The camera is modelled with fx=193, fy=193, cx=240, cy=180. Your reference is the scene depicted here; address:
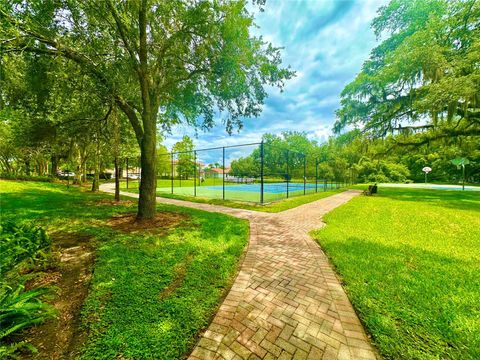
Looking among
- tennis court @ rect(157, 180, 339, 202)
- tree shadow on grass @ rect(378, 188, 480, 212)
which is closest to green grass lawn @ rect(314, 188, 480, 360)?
tree shadow on grass @ rect(378, 188, 480, 212)

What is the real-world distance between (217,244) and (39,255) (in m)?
2.91

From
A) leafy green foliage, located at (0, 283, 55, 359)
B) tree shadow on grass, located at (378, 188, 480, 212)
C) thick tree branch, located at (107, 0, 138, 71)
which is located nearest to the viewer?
leafy green foliage, located at (0, 283, 55, 359)

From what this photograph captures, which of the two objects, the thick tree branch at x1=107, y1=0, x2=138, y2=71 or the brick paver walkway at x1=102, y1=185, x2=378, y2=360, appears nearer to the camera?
the brick paver walkway at x1=102, y1=185, x2=378, y2=360

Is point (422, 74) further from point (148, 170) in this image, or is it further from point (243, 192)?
point (148, 170)

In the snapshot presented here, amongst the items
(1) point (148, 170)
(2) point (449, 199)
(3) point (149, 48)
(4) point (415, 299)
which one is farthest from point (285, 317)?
(2) point (449, 199)

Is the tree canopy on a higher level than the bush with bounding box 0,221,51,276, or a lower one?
higher

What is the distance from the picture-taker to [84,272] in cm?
290

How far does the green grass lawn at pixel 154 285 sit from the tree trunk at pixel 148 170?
37.3 inches

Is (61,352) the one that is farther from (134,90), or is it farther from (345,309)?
(134,90)

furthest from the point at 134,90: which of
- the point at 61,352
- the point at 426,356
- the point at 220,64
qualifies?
the point at 426,356

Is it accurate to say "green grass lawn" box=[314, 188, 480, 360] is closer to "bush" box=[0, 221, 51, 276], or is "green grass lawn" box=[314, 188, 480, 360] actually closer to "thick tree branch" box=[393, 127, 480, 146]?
"bush" box=[0, 221, 51, 276]

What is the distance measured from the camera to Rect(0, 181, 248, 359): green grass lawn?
1.71 meters

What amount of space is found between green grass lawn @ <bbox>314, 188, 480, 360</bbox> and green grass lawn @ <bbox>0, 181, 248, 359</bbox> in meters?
1.76

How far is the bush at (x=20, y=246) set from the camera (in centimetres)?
275
